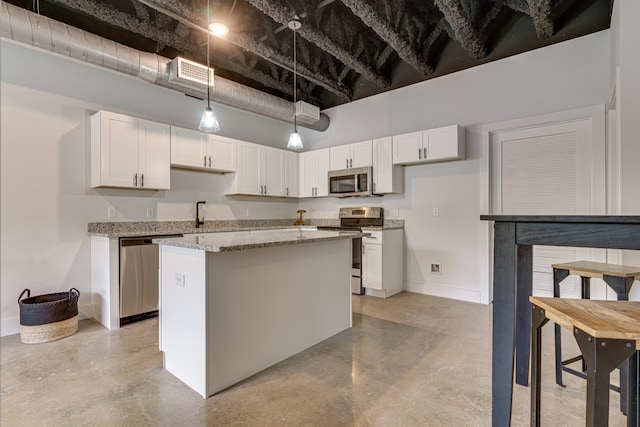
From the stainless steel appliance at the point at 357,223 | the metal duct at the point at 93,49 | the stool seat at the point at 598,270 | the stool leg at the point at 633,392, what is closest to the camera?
the stool leg at the point at 633,392

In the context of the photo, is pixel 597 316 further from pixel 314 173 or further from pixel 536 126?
pixel 314 173

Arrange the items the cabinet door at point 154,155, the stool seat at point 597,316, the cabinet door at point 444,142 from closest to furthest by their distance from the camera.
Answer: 1. the stool seat at point 597,316
2. the cabinet door at point 154,155
3. the cabinet door at point 444,142

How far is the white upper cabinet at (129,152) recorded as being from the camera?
3336 mm

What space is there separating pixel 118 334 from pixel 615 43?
531 cm

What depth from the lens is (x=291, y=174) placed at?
5.40 metres

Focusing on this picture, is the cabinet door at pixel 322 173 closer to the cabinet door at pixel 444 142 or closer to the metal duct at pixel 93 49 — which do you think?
the metal duct at pixel 93 49

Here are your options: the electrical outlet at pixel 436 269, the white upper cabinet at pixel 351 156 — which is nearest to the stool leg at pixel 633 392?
the electrical outlet at pixel 436 269

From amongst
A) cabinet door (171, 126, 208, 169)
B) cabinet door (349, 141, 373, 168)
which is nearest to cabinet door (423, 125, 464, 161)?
cabinet door (349, 141, 373, 168)

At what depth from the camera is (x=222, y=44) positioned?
403cm

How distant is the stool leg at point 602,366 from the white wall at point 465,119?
3212 millimetres

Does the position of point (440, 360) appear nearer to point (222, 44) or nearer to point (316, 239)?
point (316, 239)

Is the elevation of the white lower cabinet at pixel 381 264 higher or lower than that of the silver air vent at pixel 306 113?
lower

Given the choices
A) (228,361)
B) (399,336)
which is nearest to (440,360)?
(399,336)

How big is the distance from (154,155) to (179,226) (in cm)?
102
